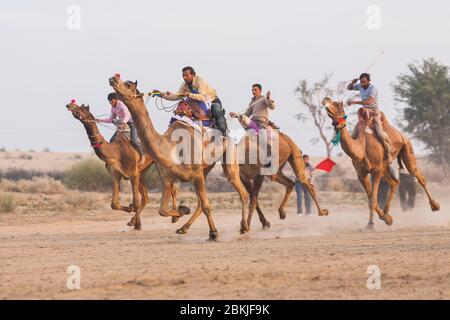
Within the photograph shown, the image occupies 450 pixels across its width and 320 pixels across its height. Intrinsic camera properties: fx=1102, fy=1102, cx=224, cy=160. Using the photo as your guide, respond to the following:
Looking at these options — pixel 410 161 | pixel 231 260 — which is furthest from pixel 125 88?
pixel 410 161

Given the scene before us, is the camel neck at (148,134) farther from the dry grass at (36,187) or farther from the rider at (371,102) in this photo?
the dry grass at (36,187)

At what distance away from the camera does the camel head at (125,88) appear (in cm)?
1592

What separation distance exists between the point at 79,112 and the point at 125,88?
443 cm

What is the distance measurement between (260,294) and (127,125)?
1081cm

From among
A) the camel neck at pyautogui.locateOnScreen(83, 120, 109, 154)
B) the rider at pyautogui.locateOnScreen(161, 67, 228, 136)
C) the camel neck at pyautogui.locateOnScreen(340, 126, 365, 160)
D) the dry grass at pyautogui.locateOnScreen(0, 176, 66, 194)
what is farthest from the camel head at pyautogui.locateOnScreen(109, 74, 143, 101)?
the dry grass at pyautogui.locateOnScreen(0, 176, 66, 194)

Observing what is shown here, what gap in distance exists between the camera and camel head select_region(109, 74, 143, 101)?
15.9 m

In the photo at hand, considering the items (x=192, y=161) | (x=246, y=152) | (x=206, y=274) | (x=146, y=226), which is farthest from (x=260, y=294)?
(x=146, y=226)

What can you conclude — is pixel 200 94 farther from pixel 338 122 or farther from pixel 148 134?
pixel 338 122

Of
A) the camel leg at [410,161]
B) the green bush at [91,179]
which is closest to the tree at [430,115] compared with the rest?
the green bush at [91,179]

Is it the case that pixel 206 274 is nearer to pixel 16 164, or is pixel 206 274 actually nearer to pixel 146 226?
pixel 146 226

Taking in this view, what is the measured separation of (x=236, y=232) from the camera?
65.9 ft

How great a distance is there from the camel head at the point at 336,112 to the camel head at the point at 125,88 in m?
4.36

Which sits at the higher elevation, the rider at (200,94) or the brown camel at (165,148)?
the rider at (200,94)

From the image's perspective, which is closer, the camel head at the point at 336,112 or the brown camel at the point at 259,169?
the camel head at the point at 336,112
